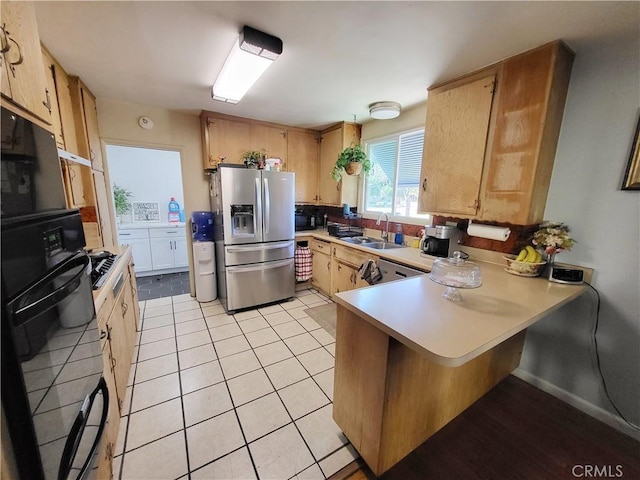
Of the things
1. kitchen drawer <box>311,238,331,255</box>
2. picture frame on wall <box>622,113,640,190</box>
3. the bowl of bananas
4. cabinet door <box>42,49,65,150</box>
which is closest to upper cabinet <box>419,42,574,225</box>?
the bowl of bananas

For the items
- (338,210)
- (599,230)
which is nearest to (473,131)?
(599,230)

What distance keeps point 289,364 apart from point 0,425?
5.83 ft

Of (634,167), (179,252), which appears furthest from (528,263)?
(179,252)

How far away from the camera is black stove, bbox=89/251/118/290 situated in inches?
Result: 56.4

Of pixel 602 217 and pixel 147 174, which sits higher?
pixel 147 174

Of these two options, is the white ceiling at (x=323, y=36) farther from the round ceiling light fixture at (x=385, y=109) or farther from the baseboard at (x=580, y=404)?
the baseboard at (x=580, y=404)

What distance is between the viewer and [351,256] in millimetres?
2889

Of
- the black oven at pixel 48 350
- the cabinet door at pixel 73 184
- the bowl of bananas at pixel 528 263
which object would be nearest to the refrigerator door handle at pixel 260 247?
the cabinet door at pixel 73 184

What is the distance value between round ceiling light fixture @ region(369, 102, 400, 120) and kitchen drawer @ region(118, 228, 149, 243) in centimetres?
392

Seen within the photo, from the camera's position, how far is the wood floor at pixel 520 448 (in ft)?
4.36

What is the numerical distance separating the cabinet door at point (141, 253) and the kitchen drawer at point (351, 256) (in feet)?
10.5

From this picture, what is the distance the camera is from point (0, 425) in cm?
52

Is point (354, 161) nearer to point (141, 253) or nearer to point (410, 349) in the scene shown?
point (410, 349)

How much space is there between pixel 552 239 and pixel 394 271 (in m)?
1.11
